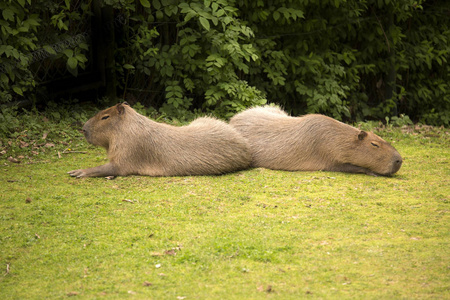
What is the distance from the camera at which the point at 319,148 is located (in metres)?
5.18

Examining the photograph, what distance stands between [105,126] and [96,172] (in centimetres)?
52

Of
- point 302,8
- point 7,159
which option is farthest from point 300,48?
point 7,159

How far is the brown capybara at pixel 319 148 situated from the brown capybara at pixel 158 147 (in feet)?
1.09

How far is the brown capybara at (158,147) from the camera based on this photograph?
4844mm

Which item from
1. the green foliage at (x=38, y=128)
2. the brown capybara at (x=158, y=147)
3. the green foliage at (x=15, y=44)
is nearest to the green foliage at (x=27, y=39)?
the green foliage at (x=15, y=44)

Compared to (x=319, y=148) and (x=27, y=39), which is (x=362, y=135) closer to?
(x=319, y=148)

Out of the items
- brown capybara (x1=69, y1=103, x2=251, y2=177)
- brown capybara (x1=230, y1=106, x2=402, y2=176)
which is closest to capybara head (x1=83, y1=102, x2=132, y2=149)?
brown capybara (x1=69, y1=103, x2=251, y2=177)

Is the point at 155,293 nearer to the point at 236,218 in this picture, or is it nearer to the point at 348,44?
the point at 236,218

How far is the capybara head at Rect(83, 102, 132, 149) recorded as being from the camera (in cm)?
497

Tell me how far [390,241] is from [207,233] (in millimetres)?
1222

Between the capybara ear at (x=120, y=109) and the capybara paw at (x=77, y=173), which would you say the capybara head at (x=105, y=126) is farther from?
the capybara paw at (x=77, y=173)

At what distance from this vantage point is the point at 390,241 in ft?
10.9

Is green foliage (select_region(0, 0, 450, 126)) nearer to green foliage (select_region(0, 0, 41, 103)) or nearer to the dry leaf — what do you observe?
green foliage (select_region(0, 0, 41, 103))

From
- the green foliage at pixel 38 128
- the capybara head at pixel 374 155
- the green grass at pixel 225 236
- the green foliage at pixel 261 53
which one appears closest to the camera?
the green grass at pixel 225 236
